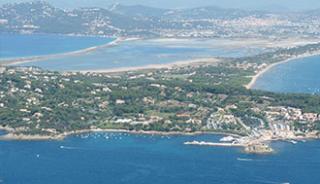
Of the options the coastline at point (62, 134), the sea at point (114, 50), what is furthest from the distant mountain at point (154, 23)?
→ the coastline at point (62, 134)

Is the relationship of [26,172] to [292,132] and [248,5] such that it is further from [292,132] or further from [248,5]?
[248,5]

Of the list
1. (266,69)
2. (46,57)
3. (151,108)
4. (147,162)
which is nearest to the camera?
(147,162)

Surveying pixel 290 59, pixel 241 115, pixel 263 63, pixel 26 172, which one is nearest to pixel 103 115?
pixel 241 115

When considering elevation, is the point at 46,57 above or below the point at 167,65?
above

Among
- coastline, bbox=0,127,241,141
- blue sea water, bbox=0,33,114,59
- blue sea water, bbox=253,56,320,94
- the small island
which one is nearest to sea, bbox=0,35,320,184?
coastline, bbox=0,127,241,141

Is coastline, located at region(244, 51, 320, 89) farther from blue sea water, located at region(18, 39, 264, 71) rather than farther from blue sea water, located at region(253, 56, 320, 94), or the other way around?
blue sea water, located at region(18, 39, 264, 71)

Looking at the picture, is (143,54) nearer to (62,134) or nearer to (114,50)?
(114,50)

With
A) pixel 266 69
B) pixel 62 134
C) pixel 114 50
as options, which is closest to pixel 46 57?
pixel 114 50
